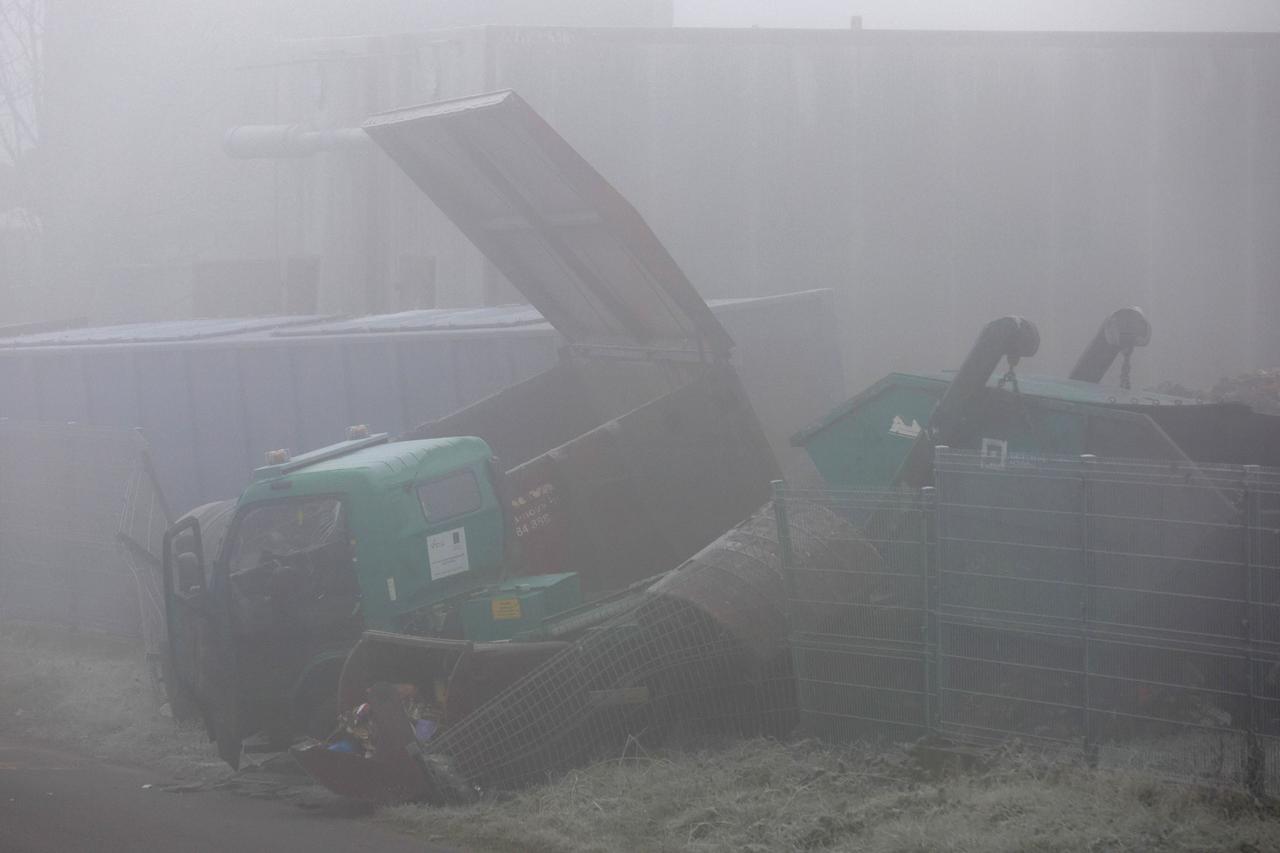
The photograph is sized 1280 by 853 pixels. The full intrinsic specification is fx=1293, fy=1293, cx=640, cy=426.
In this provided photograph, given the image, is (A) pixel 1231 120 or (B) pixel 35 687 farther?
(A) pixel 1231 120

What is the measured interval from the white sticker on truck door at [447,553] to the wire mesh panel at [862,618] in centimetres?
201

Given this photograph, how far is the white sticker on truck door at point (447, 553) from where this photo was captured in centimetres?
740

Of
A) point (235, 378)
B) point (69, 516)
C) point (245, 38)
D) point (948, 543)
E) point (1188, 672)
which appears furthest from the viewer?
point (245, 38)

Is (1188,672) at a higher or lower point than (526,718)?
higher

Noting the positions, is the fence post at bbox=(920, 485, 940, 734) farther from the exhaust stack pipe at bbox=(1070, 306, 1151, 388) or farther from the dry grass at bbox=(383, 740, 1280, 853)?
the exhaust stack pipe at bbox=(1070, 306, 1151, 388)

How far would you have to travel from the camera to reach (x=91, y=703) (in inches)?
359

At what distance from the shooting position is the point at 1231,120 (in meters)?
17.3

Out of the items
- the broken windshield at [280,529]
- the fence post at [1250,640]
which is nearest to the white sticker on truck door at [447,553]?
the broken windshield at [280,529]

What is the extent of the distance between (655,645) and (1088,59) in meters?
13.8

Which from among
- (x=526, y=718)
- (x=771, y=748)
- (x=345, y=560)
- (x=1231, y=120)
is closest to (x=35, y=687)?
(x=345, y=560)

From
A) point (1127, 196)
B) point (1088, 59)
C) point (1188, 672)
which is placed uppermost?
point (1088, 59)

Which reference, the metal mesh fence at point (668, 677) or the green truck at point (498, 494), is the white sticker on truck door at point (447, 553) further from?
the metal mesh fence at point (668, 677)

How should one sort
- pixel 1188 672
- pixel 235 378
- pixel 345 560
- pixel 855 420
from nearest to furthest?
pixel 1188 672 → pixel 345 560 → pixel 855 420 → pixel 235 378

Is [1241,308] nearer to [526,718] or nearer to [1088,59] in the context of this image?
[1088,59]
